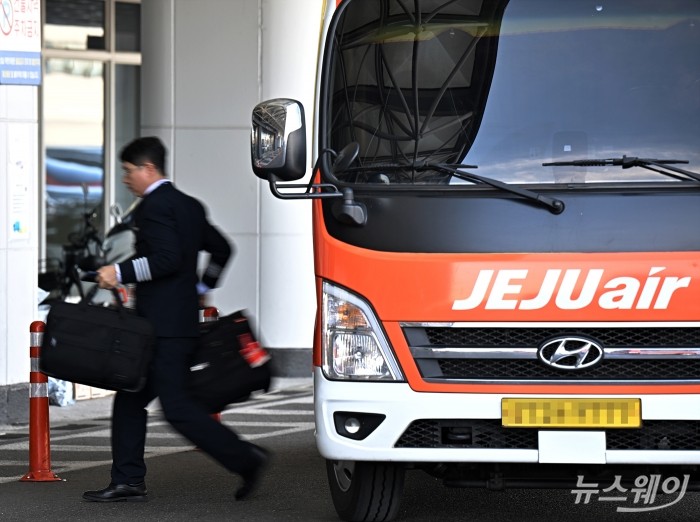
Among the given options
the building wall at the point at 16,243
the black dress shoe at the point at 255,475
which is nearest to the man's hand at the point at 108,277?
the black dress shoe at the point at 255,475

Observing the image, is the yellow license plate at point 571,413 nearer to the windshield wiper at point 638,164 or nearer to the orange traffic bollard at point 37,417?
the windshield wiper at point 638,164

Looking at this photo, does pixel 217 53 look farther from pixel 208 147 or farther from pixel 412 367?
pixel 412 367

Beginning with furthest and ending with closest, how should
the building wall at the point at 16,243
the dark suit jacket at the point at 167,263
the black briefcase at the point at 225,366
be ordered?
the building wall at the point at 16,243 → the black briefcase at the point at 225,366 → the dark suit jacket at the point at 167,263

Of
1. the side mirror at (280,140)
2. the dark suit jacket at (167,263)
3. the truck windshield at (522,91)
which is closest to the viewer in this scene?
the truck windshield at (522,91)

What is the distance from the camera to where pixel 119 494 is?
7.76 metres

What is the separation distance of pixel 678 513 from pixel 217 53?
8080 mm

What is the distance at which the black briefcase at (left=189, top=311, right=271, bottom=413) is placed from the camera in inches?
299

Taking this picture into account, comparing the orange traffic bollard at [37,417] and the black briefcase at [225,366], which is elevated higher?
the black briefcase at [225,366]

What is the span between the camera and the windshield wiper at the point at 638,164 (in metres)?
6.32

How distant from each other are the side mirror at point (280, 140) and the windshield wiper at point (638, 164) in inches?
41.4

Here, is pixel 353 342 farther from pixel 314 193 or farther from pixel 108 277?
pixel 108 277

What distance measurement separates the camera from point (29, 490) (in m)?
8.23

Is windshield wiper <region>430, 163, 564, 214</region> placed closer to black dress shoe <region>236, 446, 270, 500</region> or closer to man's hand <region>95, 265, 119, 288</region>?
man's hand <region>95, 265, 119, 288</region>

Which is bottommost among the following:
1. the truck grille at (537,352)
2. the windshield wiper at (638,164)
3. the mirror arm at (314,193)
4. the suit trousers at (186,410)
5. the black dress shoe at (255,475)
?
the black dress shoe at (255,475)
